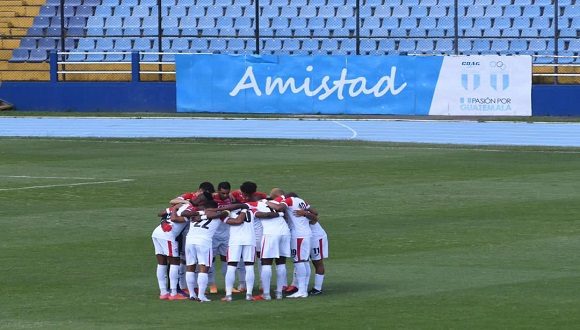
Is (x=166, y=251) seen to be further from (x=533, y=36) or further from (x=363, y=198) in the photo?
(x=533, y=36)

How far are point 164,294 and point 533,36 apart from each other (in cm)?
3251

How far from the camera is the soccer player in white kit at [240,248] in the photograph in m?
17.7

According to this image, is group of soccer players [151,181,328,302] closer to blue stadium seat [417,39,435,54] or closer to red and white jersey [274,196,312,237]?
red and white jersey [274,196,312,237]

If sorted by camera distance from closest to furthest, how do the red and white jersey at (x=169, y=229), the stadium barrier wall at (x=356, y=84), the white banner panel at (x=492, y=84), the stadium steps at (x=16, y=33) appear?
1. the red and white jersey at (x=169, y=229)
2. the white banner panel at (x=492, y=84)
3. the stadium barrier wall at (x=356, y=84)
4. the stadium steps at (x=16, y=33)

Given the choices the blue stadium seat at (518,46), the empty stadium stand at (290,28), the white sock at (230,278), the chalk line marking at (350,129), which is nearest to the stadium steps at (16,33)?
the empty stadium stand at (290,28)

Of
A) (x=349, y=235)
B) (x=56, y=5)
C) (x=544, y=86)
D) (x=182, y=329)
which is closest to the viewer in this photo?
(x=182, y=329)

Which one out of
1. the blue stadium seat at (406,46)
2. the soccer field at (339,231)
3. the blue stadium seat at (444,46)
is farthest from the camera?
the blue stadium seat at (406,46)

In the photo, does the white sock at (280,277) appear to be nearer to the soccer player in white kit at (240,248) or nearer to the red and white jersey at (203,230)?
the soccer player in white kit at (240,248)

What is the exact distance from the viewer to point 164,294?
18156mm

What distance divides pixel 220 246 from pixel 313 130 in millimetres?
27124

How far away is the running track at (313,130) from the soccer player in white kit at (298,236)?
72.6 ft

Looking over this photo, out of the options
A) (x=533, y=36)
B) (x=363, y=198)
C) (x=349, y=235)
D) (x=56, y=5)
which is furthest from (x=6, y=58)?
(x=349, y=235)

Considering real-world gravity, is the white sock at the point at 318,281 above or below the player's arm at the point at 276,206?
below

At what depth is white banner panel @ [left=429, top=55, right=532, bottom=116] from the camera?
4650 centimetres
